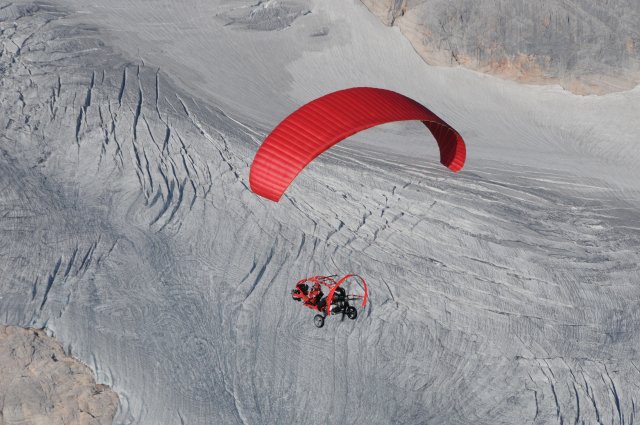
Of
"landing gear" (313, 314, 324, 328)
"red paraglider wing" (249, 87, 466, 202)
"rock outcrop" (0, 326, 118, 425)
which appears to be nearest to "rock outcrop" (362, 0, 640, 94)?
"red paraglider wing" (249, 87, 466, 202)

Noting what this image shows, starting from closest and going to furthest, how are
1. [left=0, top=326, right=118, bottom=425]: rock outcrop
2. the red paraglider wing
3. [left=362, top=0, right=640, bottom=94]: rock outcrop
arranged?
the red paraglider wing → [left=0, top=326, right=118, bottom=425]: rock outcrop → [left=362, top=0, right=640, bottom=94]: rock outcrop

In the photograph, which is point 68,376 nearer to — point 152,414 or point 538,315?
point 152,414

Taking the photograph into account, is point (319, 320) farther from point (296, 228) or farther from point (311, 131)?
point (296, 228)

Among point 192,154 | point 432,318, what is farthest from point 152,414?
point 192,154

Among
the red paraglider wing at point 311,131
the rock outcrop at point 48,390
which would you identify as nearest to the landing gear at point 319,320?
the red paraglider wing at point 311,131

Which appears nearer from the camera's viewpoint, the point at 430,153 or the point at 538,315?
the point at 538,315

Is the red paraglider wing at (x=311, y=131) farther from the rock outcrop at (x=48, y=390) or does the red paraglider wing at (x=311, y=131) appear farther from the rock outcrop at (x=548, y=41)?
the rock outcrop at (x=548, y=41)

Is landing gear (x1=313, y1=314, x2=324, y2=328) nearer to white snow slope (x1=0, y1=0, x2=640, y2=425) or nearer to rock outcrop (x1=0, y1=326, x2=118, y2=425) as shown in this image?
white snow slope (x1=0, y1=0, x2=640, y2=425)
